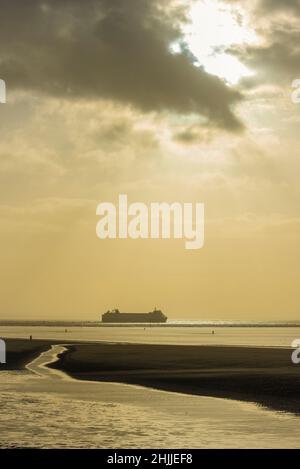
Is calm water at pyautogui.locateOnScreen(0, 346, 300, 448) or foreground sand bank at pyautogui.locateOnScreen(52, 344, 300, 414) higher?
foreground sand bank at pyautogui.locateOnScreen(52, 344, 300, 414)

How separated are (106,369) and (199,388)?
18394 mm

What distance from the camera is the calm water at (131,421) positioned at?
28344 millimetres

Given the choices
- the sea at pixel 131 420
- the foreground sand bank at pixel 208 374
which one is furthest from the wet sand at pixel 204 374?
the sea at pixel 131 420

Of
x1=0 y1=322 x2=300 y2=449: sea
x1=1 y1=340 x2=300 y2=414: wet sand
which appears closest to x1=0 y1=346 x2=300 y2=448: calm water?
x1=0 y1=322 x2=300 y2=449: sea

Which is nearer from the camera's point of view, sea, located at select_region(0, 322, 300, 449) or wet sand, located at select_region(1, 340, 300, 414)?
sea, located at select_region(0, 322, 300, 449)

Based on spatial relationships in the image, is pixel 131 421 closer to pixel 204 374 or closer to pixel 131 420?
pixel 131 420

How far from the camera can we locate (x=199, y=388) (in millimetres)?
49875

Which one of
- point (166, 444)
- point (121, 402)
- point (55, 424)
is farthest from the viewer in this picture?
point (121, 402)

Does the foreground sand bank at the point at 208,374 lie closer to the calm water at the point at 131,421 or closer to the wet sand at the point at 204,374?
the wet sand at the point at 204,374

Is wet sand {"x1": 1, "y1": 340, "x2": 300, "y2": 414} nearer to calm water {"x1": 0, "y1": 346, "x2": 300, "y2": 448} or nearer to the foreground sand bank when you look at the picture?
the foreground sand bank

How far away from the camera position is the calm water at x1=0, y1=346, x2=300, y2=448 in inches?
1116
